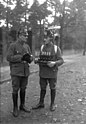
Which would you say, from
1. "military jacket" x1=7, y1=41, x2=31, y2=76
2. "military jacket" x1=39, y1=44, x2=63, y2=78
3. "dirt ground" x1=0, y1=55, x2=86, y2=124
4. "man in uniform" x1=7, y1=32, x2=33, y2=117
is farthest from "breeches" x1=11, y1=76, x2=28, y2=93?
"dirt ground" x1=0, y1=55, x2=86, y2=124

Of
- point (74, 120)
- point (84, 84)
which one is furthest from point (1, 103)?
point (84, 84)

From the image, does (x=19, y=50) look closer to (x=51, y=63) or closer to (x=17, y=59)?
(x=17, y=59)

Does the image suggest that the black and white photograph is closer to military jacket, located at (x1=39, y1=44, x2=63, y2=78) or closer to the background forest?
military jacket, located at (x1=39, y1=44, x2=63, y2=78)

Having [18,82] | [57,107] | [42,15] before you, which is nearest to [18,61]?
[18,82]

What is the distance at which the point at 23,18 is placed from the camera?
992 inches

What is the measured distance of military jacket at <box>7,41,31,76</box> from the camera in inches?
169

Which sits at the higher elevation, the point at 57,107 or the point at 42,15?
the point at 42,15

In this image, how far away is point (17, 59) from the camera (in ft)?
14.1

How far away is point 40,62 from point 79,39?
1219 inches

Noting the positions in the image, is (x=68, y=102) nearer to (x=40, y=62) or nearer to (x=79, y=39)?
(x=40, y=62)

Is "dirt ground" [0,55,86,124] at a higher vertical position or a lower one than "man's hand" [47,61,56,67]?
lower

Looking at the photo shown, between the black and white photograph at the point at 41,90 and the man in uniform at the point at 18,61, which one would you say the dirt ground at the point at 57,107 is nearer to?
the black and white photograph at the point at 41,90

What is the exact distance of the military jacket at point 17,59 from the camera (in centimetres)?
429

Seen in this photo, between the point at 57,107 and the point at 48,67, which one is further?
the point at 57,107
